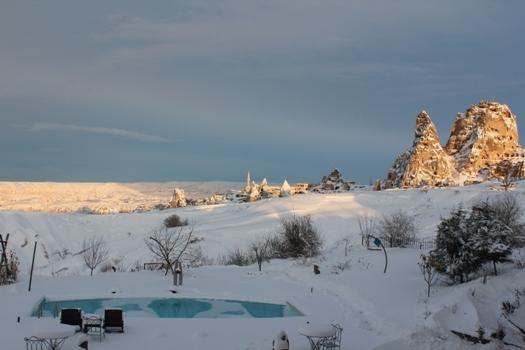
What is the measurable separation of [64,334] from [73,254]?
32230mm

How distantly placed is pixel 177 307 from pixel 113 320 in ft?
16.8

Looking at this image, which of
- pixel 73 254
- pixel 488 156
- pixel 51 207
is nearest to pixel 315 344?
pixel 73 254

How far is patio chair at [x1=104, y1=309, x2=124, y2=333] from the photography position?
12.5 meters

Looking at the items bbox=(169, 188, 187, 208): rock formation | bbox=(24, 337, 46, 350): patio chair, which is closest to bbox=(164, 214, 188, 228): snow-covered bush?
bbox=(169, 188, 187, 208): rock formation

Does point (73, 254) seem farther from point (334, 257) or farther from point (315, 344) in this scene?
point (315, 344)

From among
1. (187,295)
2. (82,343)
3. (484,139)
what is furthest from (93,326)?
(484,139)

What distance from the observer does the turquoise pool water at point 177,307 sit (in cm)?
1655

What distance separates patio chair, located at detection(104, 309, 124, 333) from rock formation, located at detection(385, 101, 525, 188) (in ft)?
193

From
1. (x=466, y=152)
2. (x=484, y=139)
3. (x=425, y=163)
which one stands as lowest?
(x=425, y=163)

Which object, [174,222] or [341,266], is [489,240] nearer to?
[341,266]

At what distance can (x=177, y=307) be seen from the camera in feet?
57.8

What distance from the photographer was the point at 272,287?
2023 cm

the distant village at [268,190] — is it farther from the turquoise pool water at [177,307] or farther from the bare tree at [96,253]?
the turquoise pool water at [177,307]

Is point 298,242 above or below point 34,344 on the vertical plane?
above
